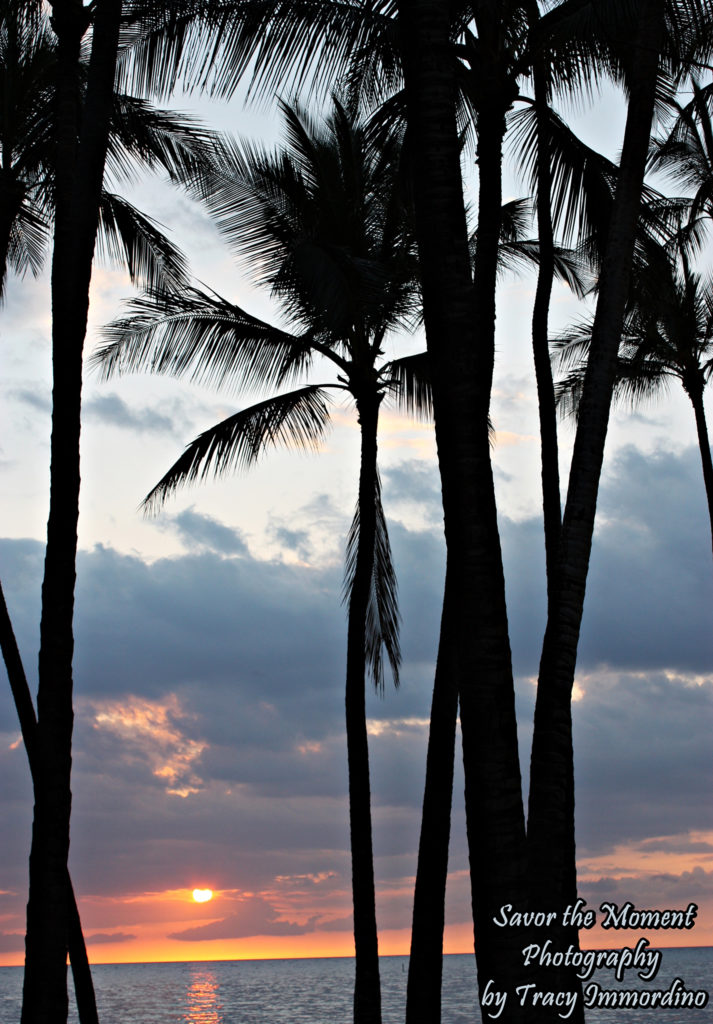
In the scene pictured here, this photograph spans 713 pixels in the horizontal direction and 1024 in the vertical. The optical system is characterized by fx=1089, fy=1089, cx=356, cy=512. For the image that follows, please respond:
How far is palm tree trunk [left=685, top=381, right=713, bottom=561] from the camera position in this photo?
821 inches

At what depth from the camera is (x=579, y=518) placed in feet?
24.2

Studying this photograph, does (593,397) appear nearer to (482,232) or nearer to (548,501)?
(482,232)

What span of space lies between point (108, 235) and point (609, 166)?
6561 millimetres

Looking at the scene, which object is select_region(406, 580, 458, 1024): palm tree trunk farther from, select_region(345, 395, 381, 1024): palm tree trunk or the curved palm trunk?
the curved palm trunk

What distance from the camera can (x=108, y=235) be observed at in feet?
47.7

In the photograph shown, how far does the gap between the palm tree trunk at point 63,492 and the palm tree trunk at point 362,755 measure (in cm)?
430

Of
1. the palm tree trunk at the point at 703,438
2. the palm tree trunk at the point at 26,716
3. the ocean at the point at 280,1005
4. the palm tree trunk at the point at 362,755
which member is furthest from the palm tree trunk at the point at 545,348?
the ocean at the point at 280,1005

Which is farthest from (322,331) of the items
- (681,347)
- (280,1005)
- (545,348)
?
(280,1005)

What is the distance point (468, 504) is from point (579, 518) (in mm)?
1316

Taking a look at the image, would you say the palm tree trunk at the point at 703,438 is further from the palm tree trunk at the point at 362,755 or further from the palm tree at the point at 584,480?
the palm tree at the point at 584,480

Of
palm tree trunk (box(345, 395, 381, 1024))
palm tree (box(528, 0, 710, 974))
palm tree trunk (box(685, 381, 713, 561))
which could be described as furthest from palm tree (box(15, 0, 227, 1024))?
palm tree trunk (box(685, 381, 713, 561))

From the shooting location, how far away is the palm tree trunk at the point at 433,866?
11.5m

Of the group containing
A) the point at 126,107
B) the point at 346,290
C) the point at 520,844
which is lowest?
the point at 520,844

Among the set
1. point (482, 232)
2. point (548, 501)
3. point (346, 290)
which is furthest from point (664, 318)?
point (482, 232)
